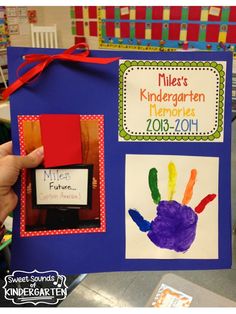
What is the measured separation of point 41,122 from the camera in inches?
25.2

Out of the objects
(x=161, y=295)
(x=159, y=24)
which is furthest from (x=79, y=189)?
(x=159, y=24)

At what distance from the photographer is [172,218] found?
687 mm

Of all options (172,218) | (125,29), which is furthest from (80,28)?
(172,218)

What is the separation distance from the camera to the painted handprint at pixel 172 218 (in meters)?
0.68

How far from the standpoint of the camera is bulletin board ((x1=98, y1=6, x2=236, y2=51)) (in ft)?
10.0

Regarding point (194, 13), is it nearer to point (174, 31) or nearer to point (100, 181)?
point (174, 31)

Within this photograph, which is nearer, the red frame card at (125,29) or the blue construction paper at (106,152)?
the blue construction paper at (106,152)

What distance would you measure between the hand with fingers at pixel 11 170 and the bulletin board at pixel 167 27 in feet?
9.51

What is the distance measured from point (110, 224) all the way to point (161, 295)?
26 cm

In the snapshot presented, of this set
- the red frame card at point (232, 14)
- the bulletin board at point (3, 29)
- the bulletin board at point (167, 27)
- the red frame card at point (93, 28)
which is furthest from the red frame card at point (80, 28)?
the red frame card at point (232, 14)

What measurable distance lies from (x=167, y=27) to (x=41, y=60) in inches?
119

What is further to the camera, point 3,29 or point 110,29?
point 3,29

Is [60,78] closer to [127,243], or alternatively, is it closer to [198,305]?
[127,243]

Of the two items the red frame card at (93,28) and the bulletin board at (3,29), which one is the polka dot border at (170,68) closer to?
the red frame card at (93,28)
